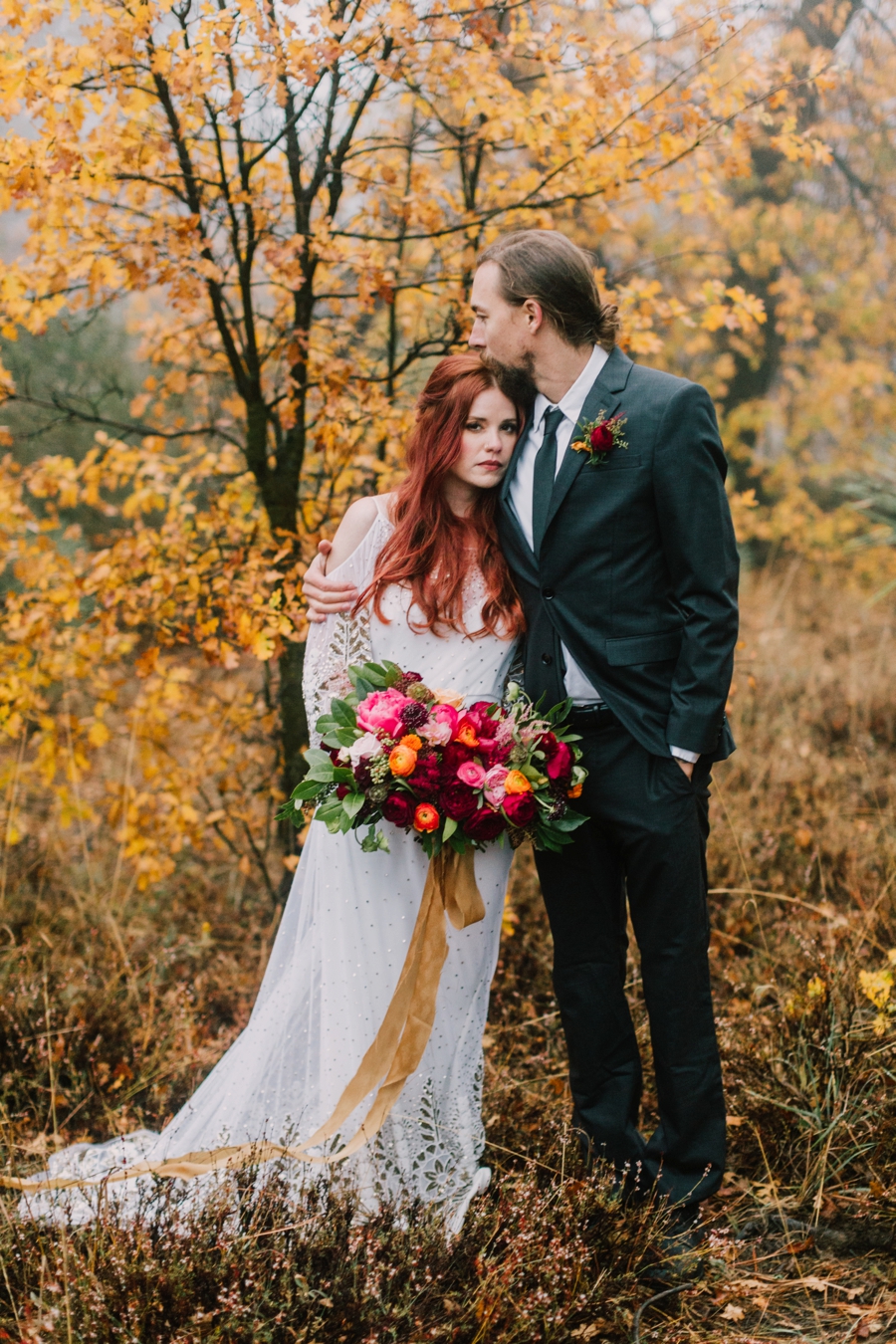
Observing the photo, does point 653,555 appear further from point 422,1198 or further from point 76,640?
point 76,640

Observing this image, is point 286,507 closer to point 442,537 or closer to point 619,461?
point 442,537

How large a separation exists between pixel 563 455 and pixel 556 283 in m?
0.46

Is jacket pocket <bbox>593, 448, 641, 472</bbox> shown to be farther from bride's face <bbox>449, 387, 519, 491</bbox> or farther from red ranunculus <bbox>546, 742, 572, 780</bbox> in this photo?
red ranunculus <bbox>546, 742, 572, 780</bbox>

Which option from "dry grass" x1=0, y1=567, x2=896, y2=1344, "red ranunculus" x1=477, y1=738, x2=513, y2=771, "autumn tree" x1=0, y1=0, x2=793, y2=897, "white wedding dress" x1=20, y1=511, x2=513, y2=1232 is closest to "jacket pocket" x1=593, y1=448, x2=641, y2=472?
"white wedding dress" x1=20, y1=511, x2=513, y2=1232

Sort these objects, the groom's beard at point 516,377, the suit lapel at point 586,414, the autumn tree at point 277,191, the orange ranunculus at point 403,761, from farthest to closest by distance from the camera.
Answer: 1. the autumn tree at point 277,191
2. the groom's beard at point 516,377
3. the suit lapel at point 586,414
4. the orange ranunculus at point 403,761

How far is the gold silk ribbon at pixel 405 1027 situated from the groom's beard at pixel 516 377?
49.9 inches

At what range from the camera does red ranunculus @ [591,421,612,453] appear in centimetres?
249

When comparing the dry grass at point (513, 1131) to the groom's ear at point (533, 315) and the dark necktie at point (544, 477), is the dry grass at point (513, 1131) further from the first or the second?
the groom's ear at point (533, 315)

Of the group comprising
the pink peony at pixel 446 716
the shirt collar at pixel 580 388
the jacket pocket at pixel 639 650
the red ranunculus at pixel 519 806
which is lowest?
the red ranunculus at pixel 519 806

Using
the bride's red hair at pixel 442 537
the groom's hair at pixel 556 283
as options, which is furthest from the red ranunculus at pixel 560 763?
the groom's hair at pixel 556 283

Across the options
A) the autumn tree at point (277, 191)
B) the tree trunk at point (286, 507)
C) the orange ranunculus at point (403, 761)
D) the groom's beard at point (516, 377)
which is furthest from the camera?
the tree trunk at point (286, 507)

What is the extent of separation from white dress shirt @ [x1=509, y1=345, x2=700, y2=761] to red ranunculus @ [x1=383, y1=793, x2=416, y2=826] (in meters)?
0.53

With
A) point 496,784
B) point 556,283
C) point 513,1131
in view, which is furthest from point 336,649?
point 513,1131

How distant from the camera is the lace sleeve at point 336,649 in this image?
9.11ft
